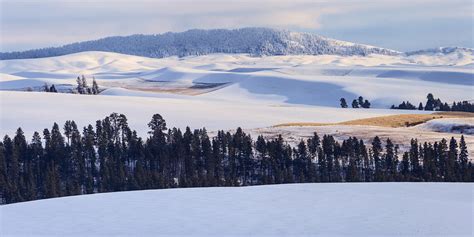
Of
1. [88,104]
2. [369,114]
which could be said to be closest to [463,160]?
[369,114]

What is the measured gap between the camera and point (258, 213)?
80.4 feet

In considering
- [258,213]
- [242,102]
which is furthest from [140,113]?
[258,213]

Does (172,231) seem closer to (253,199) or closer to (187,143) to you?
(253,199)

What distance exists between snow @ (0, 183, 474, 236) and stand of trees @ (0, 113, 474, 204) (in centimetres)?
1527

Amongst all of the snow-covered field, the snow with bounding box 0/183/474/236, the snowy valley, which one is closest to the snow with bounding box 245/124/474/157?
the snowy valley

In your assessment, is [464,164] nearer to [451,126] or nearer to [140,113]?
[451,126]

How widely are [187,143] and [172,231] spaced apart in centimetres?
2954

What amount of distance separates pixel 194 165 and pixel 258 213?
25483mm

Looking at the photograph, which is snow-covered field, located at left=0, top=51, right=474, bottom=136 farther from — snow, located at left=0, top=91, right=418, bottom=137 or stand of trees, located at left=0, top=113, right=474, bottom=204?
stand of trees, located at left=0, top=113, right=474, bottom=204

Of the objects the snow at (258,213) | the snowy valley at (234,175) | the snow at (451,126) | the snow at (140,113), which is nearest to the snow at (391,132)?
the snow at (451,126)

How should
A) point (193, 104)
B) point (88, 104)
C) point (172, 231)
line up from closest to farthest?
point (172, 231)
point (88, 104)
point (193, 104)

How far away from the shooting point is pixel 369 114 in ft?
318

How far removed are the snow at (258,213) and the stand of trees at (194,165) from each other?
601 inches

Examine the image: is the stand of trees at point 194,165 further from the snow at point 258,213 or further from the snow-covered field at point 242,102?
the snow-covered field at point 242,102
